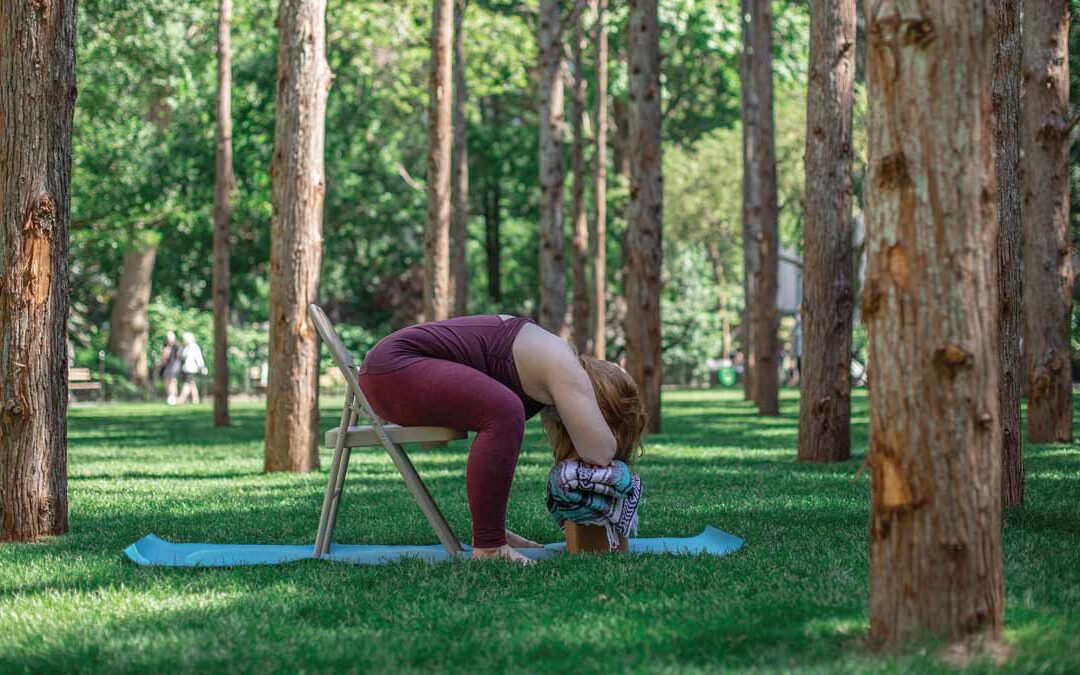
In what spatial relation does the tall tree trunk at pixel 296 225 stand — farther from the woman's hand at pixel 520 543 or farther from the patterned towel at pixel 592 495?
the patterned towel at pixel 592 495

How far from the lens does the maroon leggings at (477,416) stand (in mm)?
5770

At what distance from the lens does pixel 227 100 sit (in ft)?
65.4

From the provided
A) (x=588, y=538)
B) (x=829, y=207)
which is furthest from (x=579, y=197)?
(x=588, y=538)

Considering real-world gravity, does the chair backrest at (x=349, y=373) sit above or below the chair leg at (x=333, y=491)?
above

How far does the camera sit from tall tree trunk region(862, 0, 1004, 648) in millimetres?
A: 3770

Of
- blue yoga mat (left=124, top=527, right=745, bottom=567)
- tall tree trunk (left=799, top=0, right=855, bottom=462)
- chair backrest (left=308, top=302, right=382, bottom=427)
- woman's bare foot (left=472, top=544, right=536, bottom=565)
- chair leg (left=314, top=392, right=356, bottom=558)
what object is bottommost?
blue yoga mat (left=124, top=527, right=745, bottom=567)

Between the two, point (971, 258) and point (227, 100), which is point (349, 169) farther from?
point (971, 258)

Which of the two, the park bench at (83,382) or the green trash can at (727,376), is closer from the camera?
the park bench at (83,382)

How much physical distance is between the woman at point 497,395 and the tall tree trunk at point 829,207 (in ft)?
17.0

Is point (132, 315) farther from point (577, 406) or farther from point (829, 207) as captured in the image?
point (577, 406)

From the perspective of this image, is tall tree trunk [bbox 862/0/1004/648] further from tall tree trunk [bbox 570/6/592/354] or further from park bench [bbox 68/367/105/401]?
park bench [bbox 68/367/105/401]

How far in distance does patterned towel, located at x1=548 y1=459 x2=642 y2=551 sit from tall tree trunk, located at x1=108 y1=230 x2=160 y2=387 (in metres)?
32.9

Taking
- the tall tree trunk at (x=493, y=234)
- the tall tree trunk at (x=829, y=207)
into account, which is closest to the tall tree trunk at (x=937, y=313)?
the tall tree trunk at (x=829, y=207)

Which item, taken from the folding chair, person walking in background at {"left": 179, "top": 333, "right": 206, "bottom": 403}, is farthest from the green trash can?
the folding chair
